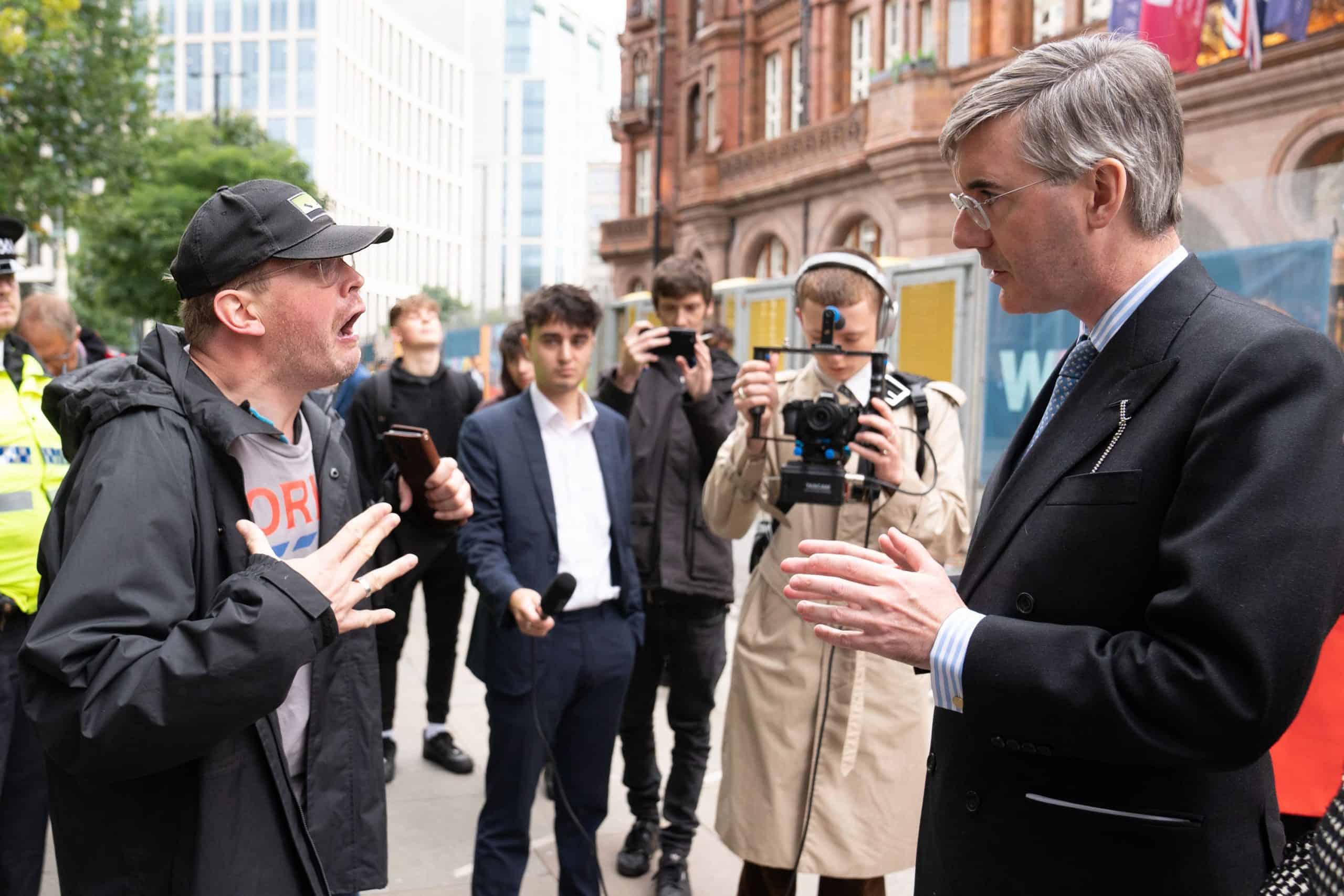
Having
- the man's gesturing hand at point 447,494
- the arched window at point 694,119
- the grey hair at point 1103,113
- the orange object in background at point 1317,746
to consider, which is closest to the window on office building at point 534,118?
the arched window at point 694,119

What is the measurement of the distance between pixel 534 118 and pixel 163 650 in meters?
108

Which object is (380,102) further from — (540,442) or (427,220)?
(540,442)

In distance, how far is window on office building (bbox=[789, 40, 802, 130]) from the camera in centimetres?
3036

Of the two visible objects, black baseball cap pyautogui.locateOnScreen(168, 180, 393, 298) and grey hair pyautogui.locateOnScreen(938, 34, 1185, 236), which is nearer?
grey hair pyautogui.locateOnScreen(938, 34, 1185, 236)

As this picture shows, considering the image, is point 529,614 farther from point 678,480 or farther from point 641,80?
point 641,80

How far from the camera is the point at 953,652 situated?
5.61 ft

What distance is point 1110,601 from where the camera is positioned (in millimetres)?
1670

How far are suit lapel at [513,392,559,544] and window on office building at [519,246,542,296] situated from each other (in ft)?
362

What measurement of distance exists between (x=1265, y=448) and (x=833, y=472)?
164cm

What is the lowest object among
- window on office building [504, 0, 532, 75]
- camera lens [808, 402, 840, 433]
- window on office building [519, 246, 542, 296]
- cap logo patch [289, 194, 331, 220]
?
camera lens [808, 402, 840, 433]

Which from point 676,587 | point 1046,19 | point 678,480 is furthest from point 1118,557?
point 1046,19

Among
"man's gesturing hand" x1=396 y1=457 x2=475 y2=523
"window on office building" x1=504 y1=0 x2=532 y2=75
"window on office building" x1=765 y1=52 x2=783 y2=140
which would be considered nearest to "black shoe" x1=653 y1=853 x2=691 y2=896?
"man's gesturing hand" x1=396 y1=457 x2=475 y2=523

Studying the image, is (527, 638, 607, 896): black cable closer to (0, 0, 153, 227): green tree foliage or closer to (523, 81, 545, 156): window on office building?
(0, 0, 153, 227): green tree foliage

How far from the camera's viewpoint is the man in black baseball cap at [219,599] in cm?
178
